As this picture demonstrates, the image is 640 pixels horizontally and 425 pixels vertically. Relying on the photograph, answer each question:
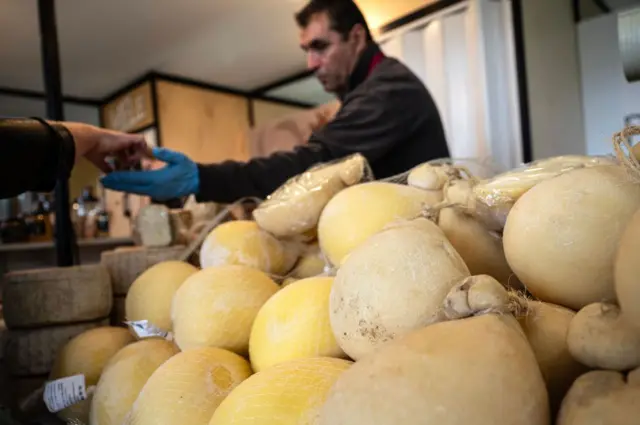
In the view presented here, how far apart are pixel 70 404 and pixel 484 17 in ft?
8.50

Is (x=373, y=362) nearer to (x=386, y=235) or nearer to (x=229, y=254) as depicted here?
(x=386, y=235)

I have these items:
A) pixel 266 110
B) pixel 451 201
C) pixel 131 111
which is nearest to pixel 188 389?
pixel 451 201

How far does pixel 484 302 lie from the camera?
37cm

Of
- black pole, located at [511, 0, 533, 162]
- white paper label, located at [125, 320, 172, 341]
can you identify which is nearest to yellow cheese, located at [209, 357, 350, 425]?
white paper label, located at [125, 320, 172, 341]

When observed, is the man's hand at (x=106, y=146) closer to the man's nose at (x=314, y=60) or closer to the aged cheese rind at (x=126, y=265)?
the aged cheese rind at (x=126, y=265)

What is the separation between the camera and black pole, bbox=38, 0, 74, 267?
1.12m

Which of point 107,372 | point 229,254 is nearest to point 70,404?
point 107,372

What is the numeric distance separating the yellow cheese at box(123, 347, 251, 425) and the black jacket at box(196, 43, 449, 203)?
756 mm

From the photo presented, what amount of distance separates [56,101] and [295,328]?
92cm

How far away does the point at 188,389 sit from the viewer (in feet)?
1.72

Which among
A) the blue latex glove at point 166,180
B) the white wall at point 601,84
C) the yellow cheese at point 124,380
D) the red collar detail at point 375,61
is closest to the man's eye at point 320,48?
the red collar detail at point 375,61

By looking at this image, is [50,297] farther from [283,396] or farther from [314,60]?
[314,60]

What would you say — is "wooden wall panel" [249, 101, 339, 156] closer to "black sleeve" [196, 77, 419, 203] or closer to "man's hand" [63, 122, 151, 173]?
"black sleeve" [196, 77, 419, 203]

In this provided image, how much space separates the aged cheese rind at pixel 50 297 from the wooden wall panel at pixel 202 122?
10.5 feet
